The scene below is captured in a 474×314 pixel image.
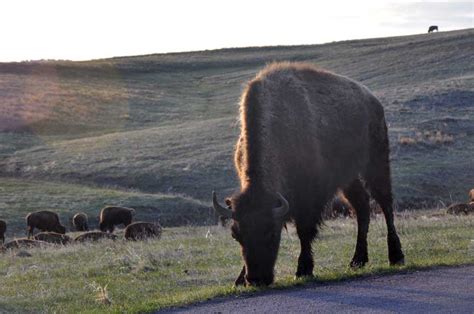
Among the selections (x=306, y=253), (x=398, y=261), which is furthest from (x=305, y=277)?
(x=398, y=261)

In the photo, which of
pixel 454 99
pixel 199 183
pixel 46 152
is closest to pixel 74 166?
pixel 46 152

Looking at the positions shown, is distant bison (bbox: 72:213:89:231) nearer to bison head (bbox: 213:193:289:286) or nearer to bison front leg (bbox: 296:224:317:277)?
bison front leg (bbox: 296:224:317:277)

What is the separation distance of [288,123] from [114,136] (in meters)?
41.8

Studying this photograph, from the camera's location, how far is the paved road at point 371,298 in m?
8.91

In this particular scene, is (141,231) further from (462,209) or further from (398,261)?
(398,261)

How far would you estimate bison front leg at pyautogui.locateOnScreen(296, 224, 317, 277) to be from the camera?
11.2m

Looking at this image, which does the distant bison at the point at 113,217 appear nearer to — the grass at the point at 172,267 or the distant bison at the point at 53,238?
the distant bison at the point at 53,238

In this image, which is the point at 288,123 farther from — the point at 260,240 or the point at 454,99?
the point at 454,99

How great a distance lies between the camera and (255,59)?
100m

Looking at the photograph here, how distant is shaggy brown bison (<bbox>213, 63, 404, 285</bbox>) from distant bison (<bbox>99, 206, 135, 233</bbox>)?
1861cm

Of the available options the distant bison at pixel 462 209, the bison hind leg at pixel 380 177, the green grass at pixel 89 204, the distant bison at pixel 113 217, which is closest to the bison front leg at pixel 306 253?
the bison hind leg at pixel 380 177

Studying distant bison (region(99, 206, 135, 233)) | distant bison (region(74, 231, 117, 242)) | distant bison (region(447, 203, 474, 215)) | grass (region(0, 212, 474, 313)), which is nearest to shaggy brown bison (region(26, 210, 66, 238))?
distant bison (region(99, 206, 135, 233))

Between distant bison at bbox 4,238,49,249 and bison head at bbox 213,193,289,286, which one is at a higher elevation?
bison head at bbox 213,193,289,286

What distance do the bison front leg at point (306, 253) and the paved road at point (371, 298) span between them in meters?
0.64
